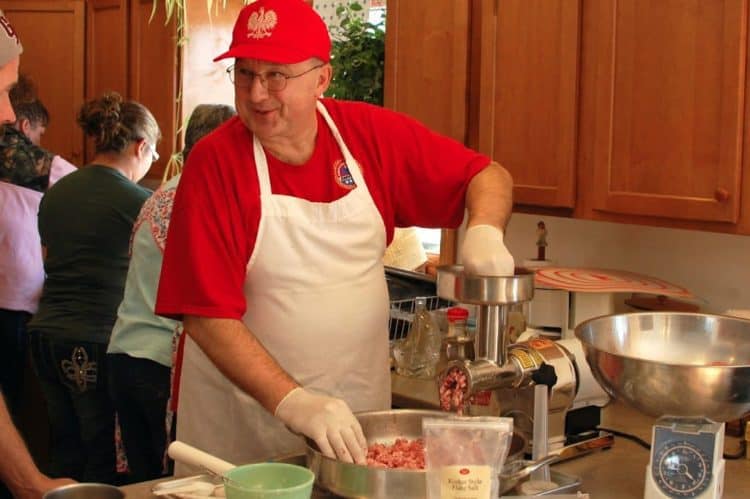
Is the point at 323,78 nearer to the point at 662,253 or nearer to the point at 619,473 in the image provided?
the point at 619,473

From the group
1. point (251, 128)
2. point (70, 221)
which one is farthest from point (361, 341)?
point (70, 221)

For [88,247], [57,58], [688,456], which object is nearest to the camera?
[688,456]

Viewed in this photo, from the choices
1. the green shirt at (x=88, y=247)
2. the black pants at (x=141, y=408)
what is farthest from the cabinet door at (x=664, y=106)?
the green shirt at (x=88, y=247)

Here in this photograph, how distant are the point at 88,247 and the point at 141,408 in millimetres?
613

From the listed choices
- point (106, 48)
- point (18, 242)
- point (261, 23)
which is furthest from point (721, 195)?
point (106, 48)

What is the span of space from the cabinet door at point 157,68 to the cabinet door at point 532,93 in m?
2.07

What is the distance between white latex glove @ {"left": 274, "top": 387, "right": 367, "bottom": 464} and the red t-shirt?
0.28 meters

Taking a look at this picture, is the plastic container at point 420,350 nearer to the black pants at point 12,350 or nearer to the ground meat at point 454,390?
the ground meat at point 454,390

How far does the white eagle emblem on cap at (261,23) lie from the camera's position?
1.97 metres

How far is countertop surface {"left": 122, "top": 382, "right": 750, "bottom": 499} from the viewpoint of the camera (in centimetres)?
178

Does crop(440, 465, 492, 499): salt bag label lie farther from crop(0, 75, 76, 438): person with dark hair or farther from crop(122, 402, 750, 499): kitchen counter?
crop(0, 75, 76, 438): person with dark hair

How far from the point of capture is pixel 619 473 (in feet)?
6.20

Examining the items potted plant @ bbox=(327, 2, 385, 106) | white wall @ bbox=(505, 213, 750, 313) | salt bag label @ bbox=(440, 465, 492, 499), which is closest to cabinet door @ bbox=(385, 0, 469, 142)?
potted plant @ bbox=(327, 2, 385, 106)

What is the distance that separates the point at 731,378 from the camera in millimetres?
1546
